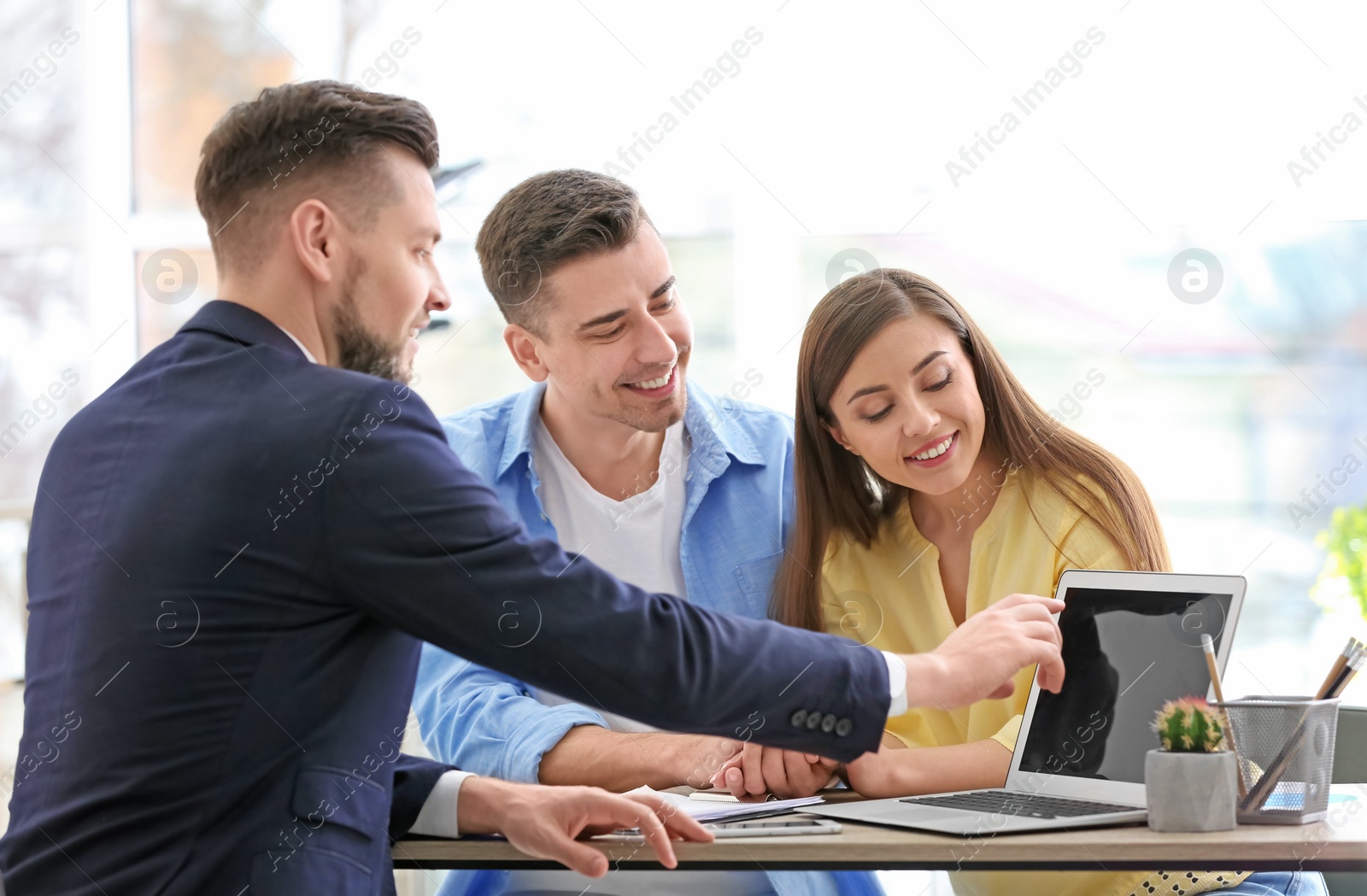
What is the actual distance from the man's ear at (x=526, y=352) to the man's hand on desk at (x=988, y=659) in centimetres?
99

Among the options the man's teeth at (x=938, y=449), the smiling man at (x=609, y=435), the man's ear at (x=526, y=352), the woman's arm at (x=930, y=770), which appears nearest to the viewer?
the woman's arm at (x=930, y=770)

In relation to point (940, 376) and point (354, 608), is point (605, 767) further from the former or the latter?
point (940, 376)

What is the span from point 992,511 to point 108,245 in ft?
10.4

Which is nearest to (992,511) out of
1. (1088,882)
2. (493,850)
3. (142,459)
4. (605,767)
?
(1088,882)

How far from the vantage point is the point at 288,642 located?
1.20m

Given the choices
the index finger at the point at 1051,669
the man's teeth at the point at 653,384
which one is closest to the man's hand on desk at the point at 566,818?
the index finger at the point at 1051,669

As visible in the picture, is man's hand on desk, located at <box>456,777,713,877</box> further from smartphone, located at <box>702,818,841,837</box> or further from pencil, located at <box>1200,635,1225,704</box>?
pencil, located at <box>1200,635,1225,704</box>

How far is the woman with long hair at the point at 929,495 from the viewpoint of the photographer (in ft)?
5.64

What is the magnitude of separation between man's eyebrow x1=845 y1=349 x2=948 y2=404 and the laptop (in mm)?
398

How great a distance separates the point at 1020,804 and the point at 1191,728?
0.72 ft

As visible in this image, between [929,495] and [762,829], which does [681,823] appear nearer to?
[762,829]

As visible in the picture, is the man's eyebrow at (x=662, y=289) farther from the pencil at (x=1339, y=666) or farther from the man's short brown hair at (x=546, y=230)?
the pencil at (x=1339, y=666)

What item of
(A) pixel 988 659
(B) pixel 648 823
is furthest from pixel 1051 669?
(B) pixel 648 823

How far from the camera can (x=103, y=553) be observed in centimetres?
120
